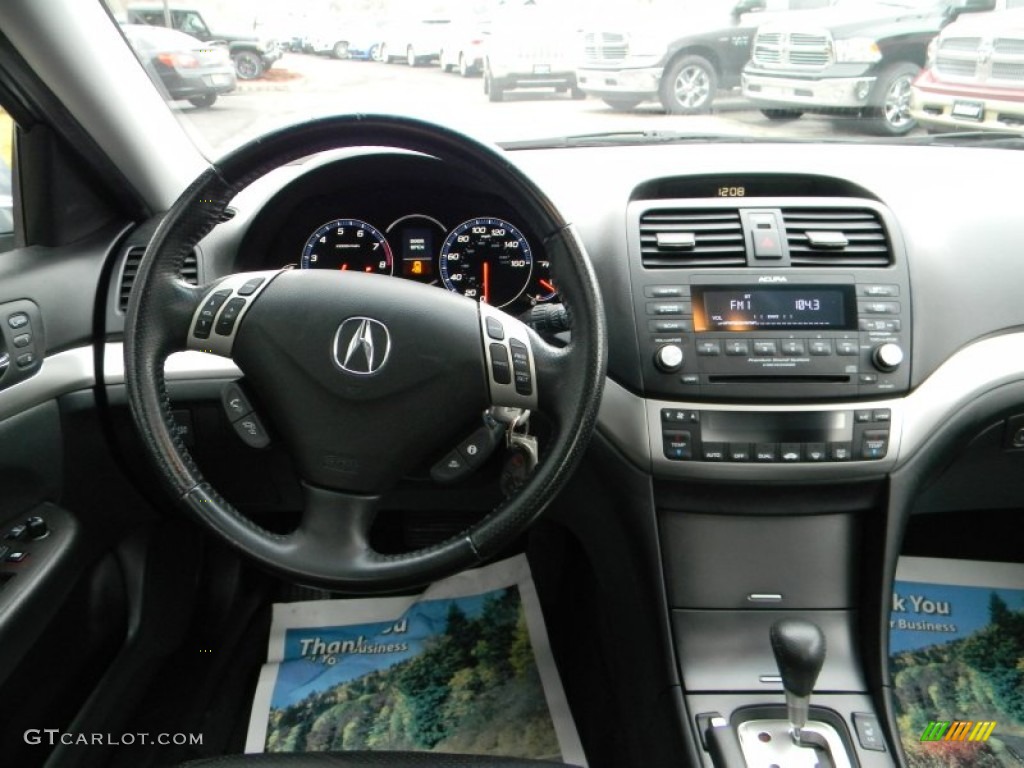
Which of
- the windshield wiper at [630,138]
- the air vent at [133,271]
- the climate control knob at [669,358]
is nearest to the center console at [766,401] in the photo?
the climate control knob at [669,358]

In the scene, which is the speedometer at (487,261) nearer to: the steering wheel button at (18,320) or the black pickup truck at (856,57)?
the black pickup truck at (856,57)

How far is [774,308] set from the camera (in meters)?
1.48

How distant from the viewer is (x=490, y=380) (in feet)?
3.92

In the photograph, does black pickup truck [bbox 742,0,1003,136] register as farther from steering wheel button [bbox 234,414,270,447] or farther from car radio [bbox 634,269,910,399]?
steering wheel button [bbox 234,414,270,447]

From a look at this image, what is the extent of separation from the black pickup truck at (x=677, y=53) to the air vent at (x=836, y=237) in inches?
14.1

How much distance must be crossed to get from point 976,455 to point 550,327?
90cm

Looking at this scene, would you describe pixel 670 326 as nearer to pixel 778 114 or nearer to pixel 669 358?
pixel 669 358

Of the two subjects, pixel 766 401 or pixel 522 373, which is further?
pixel 766 401

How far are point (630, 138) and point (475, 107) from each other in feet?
0.97

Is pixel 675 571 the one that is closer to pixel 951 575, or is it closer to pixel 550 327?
pixel 550 327

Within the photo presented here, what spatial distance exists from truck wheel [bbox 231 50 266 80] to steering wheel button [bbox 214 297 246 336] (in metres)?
0.70

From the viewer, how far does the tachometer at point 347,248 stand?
64.3 inches

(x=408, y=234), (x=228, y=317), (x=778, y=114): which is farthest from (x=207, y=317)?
(x=778, y=114)

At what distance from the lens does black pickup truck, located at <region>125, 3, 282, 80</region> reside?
5.41 feet
